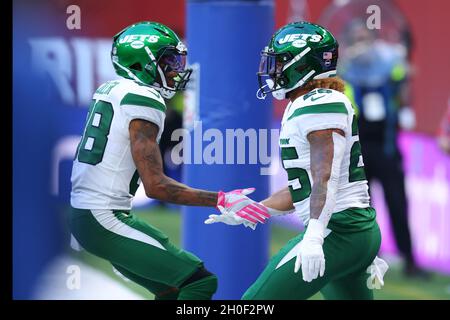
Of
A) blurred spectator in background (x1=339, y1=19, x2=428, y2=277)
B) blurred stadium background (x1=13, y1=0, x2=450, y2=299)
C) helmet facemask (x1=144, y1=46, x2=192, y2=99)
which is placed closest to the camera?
helmet facemask (x1=144, y1=46, x2=192, y2=99)

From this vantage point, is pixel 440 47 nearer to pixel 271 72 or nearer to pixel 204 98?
pixel 204 98

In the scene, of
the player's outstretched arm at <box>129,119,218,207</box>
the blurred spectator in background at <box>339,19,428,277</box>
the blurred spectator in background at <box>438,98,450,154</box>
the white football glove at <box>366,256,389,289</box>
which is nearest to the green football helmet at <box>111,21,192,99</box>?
the player's outstretched arm at <box>129,119,218,207</box>

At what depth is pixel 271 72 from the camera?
496cm

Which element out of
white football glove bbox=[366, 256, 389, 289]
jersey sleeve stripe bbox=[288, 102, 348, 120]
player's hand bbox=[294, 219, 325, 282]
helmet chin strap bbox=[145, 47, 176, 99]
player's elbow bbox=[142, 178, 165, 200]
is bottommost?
white football glove bbox=[366, 256, 389, 289]

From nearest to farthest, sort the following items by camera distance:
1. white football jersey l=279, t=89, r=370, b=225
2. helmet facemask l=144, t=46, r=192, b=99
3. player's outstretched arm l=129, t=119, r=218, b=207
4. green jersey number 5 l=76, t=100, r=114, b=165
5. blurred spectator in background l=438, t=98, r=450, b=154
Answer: white football jersey l=279, t=89, r=370, b=225 < player's outstretched arm l=129, t=119, r=218, b=207 < green jersey number 5 l=76, t=100, r=114, b=165 < helmet facemask l=144, t=46, r=192, b=99 < blurred spectator in background l=438, t=98, r=450, b=154

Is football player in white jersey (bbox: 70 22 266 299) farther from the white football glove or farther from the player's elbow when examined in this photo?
the white football glove

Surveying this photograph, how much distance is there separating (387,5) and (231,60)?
237 centimetres

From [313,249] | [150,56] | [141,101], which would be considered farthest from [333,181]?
[150,56]

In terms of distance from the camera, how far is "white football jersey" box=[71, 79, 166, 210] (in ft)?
16.2

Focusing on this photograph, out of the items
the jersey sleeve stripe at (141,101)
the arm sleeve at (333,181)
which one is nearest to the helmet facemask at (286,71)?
the arm sleeve at (333,181)

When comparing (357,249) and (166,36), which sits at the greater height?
(166,36)

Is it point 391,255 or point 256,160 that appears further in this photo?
point 391,255

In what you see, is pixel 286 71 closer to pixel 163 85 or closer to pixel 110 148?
pixel 163 85
